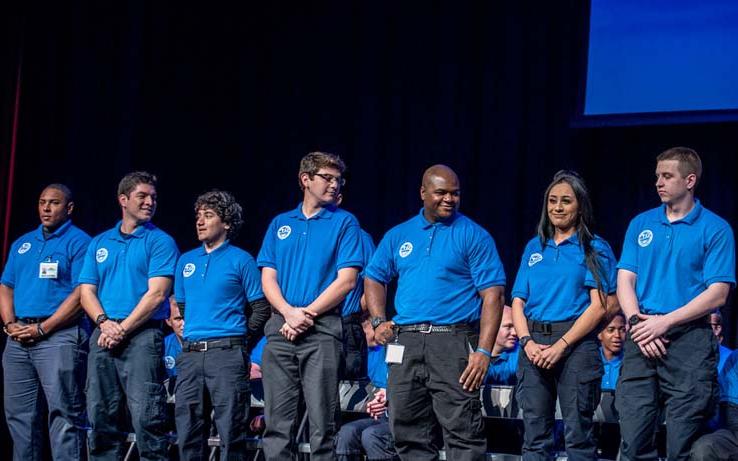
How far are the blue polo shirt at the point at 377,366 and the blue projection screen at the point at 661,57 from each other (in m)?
2.03

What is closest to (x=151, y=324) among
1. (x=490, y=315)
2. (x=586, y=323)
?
(x=490, y=315)

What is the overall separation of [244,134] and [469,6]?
193 cm

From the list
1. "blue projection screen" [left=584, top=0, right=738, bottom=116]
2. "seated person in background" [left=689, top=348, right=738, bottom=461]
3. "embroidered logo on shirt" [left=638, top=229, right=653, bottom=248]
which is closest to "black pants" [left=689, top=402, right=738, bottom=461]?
"seated person in background" [left=689, top=348, right=738, bottom=461]

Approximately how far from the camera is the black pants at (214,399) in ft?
15.0

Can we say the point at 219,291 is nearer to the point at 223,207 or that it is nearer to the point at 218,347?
the point at 218,347

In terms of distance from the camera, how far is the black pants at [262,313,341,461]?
4.25 metres

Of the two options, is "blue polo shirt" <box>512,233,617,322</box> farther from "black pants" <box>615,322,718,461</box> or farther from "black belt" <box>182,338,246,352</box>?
"black belt" <box>182,338,246,352</box>

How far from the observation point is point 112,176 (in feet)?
22.2

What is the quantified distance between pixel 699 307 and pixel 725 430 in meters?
0.56

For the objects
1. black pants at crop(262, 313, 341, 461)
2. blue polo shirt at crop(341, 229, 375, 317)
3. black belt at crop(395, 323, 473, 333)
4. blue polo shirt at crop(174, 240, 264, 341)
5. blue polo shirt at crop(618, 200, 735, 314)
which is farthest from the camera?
blue polo shirt at crop(341, 229, 375, 317)

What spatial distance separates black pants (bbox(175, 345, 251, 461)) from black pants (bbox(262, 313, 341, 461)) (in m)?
0.26

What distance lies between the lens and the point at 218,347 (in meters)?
4.64

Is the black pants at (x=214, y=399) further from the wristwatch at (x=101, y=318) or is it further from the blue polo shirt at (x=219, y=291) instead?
the wristwatch at (x=101, y=318)

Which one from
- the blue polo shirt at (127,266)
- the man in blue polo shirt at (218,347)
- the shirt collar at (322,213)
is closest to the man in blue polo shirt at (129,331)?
the blue polo shirt at (127,266)
